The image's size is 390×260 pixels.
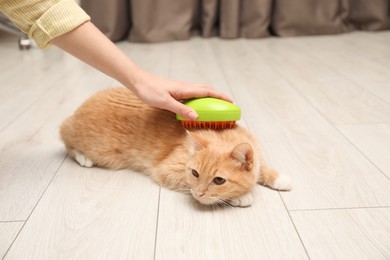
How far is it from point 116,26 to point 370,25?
226cm

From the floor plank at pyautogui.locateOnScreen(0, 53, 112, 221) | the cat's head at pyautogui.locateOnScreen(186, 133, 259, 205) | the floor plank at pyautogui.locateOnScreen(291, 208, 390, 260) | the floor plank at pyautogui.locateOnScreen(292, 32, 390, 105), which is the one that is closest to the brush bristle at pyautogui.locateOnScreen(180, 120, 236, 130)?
the cat's head at pyautogui.locateOnScreen(186, 133, 259, 205)

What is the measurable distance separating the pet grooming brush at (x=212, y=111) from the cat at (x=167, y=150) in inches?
1.5

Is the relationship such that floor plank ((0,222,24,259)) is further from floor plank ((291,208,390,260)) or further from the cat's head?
floor plank ((291,208,390,260))

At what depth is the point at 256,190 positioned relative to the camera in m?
1.15

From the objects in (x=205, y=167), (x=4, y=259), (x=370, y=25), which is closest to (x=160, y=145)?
(x=205, y=167)

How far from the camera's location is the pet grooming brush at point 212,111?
44.4 inches

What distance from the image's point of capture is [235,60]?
8.79 ft

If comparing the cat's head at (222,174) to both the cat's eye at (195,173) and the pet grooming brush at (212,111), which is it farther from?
the pet grooming brush at (212,111)

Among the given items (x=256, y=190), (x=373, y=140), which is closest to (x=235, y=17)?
(x=373, y=140)

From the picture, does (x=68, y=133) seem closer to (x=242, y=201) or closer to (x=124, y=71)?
(x=124, y=71)

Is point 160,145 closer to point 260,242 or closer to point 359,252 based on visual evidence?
point 260,242

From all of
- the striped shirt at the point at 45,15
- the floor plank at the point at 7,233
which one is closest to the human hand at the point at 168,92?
the striped shirt at the point at 45,15

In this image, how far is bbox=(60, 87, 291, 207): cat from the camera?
1041 millimetres

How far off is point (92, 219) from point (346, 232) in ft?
2.15
